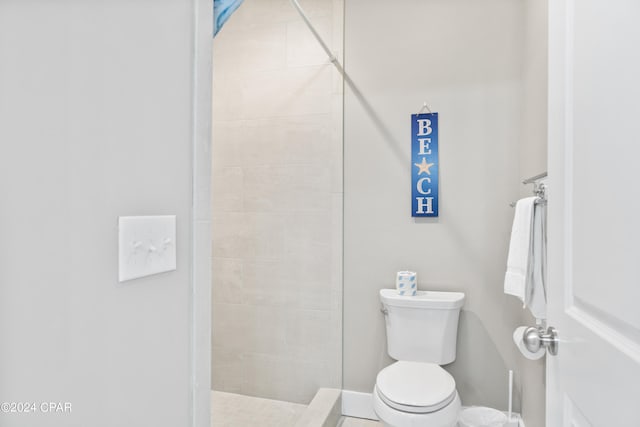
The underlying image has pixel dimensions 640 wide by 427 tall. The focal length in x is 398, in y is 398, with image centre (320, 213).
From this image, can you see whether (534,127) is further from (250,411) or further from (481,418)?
(250,411)

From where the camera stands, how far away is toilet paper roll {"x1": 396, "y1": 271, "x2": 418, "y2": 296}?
6.62ft

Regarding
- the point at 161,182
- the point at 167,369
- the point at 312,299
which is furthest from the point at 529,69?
the point at 167,369

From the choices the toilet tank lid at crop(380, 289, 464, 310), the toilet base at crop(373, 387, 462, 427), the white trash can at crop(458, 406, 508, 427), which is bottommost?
the white trash can at crop(458, 406, 508, 427)

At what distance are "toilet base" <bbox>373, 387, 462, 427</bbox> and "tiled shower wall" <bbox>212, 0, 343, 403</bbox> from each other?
67 centimetres

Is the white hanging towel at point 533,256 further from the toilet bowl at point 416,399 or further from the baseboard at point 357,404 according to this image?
the baseboard at point 357,404

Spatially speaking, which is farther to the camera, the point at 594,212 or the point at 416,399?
the point at 416,399

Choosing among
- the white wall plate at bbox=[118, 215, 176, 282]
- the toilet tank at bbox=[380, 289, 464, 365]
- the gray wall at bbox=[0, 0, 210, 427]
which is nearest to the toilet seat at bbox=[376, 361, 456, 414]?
the toilet tank at bbox=[380, 289, 464, 365]

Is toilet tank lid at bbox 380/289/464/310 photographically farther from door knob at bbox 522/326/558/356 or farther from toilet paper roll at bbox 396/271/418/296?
door knob at bbox 522/326/558/356

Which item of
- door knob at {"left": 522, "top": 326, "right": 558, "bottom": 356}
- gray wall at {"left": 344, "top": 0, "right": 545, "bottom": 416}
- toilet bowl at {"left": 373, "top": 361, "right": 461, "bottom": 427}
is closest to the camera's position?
door knob at {"left": 522, "top": 326, "right": 558, "bottom": 356}

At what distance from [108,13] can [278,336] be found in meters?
1.85

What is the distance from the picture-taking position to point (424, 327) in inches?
77.0

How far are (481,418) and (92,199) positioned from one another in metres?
1.93

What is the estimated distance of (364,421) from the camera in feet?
7.06

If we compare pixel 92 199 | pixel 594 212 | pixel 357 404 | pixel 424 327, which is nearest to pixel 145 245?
pixel 92 199
